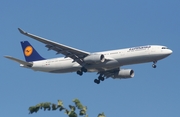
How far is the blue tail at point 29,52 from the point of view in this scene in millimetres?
62794

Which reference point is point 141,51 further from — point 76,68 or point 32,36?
point 32,36

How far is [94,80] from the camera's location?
2392 inches

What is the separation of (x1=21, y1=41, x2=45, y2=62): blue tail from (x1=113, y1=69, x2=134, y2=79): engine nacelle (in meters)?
11.4

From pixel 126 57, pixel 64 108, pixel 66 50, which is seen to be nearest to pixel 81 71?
pixel 66 50

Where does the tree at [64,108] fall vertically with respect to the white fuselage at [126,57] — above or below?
below

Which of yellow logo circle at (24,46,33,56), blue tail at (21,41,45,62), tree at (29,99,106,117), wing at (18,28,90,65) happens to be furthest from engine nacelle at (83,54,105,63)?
tree at (29,99,106,117)

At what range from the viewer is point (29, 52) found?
64.9 meters

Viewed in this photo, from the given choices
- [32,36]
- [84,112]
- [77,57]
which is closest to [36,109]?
[84,112]

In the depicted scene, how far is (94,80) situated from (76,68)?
552 cm

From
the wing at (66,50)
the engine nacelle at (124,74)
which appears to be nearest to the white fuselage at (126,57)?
the wing at (66,50)

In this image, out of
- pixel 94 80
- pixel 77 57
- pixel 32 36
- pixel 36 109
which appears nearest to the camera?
pixel 36 109

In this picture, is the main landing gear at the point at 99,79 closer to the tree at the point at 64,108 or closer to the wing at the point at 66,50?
the wing at the point at 66,50

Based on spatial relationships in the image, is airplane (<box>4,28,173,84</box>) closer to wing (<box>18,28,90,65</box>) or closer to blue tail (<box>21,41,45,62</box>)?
wing (<box>18,28,90,65</box>)

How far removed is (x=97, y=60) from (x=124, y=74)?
8773mm
